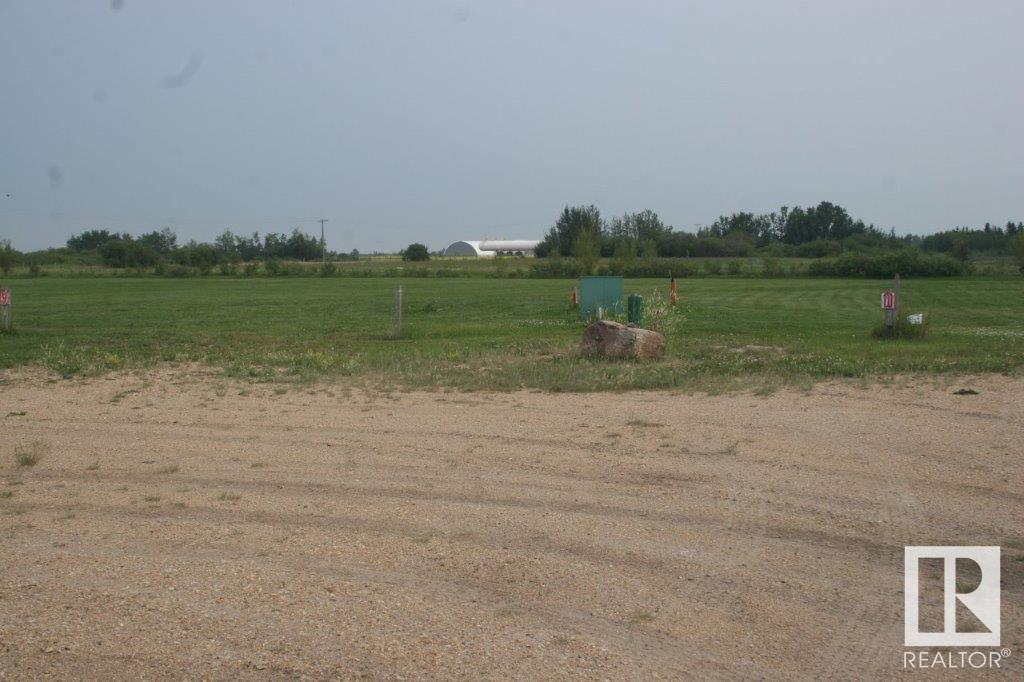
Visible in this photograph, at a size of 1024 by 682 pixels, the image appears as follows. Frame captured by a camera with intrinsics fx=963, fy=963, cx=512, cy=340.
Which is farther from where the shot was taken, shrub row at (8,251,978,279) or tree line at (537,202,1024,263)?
tree line at (537,202,1024,263)

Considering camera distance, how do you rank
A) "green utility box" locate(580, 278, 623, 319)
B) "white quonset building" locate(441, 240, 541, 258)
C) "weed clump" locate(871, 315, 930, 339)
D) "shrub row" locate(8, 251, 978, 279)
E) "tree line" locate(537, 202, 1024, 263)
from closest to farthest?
1. "weed clump" locate(871, 315, 930, 339)
2. "green utility box" locate(580, 278, 623, 319)
3. "shrub row" locate(8, 251, 978, 279)
4. "tree line" locate(537, 202, 1024, 263)
5. "white quonset building" locate(441, 240, 541, 258)

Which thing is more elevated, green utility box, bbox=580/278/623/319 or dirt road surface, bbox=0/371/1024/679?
green utility box, bbox=580/278/623/319

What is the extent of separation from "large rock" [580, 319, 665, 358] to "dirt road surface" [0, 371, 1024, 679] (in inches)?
196

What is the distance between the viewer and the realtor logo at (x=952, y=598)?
5.09 m

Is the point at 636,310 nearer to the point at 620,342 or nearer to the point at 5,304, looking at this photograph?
the point at 620,342

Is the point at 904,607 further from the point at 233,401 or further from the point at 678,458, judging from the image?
the point at 233,401

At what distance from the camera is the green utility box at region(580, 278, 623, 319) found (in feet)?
82.1

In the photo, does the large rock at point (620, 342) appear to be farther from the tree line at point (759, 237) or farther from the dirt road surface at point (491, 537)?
the tree line at point (759, 237)

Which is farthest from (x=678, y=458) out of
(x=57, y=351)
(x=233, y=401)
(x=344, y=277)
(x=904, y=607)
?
(x=344, y=277)

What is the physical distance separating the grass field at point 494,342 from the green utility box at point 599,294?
556 mm

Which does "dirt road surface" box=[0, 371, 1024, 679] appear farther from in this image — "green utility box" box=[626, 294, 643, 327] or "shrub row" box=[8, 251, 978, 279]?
"shrub row" box=[8, 251, 978, 279]

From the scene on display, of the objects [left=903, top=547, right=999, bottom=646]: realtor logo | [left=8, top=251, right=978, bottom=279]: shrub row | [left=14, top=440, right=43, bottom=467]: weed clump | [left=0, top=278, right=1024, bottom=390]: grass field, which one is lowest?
[left=903, top=547, right=999, bottom=646]: realtor logo

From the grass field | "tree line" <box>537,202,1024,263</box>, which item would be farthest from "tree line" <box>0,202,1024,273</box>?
the grass field

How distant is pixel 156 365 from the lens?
53.6 ft
